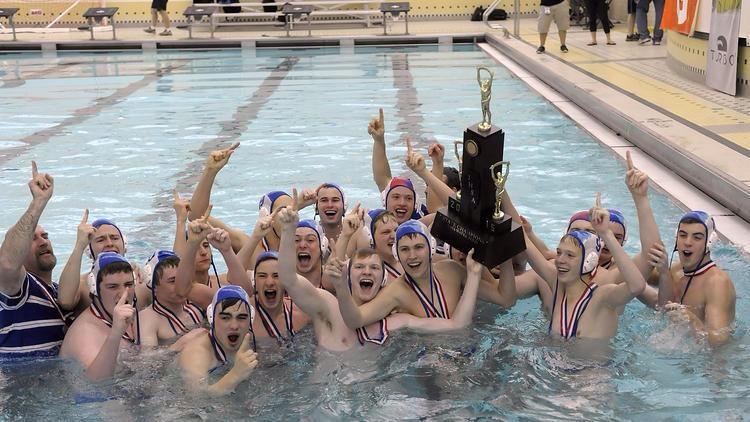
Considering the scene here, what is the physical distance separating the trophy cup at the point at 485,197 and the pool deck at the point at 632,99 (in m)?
2.26

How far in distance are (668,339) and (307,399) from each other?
1776mm

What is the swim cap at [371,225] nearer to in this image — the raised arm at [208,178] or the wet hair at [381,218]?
the wet hair at [381,218]

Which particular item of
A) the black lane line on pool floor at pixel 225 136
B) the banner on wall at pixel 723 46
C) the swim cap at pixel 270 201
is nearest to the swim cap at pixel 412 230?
the swim cap at pixel 270 201

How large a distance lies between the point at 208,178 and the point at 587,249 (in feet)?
7.07

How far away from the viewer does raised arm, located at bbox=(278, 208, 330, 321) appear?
3.79 metres

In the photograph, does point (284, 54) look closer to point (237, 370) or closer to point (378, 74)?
point (378, 74)

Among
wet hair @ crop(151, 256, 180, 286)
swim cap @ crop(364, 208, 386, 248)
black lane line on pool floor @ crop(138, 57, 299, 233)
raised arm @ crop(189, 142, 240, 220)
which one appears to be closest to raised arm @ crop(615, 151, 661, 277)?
swim cap @ crop(364, 208, 386, 248)

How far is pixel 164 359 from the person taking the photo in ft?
14.0

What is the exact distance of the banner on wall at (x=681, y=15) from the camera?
451 inches

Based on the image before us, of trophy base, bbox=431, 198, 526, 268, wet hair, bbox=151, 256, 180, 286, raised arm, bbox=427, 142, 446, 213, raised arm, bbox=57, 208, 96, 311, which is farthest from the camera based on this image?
raised arm, bbox=427, 142, 446, 213

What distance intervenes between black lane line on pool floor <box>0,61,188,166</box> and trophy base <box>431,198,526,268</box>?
6214 millimetres

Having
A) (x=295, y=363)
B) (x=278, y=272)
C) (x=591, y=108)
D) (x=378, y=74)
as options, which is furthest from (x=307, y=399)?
(x=378, y=74)

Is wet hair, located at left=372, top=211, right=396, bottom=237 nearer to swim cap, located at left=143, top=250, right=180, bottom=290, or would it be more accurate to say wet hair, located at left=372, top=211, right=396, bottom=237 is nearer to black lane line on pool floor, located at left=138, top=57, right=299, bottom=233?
swim cap, located at left=143, top=250, right=180, bottom=290

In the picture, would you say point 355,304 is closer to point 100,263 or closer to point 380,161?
point 100,263
